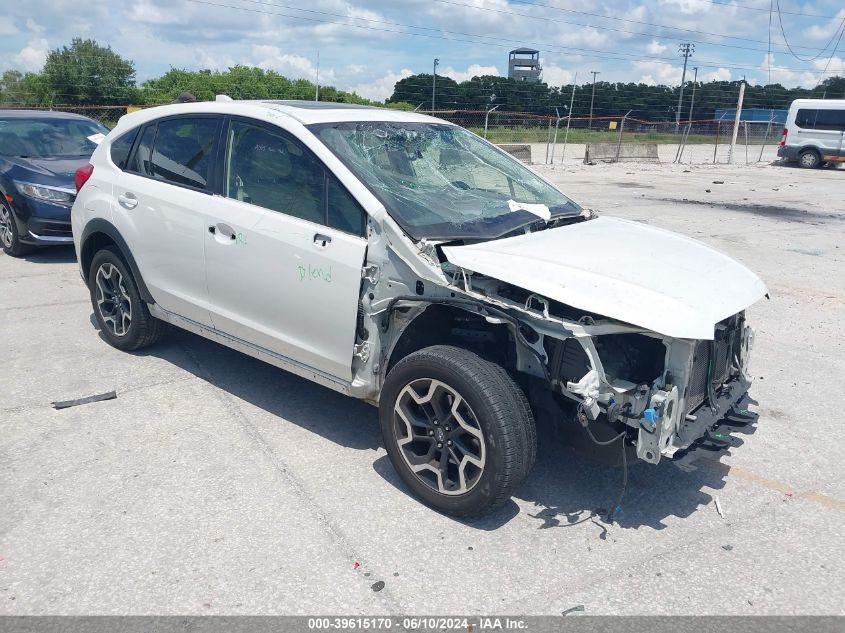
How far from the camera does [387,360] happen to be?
3.68 meters

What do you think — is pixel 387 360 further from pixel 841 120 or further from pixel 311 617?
pixel 841 120

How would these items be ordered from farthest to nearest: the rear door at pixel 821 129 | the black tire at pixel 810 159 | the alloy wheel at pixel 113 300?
1. the black tire at pixel 810 159
2. the rear door at pixel 821 129
3. the alloy wheel at pixel 113 300

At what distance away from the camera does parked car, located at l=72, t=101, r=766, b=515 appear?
3.12 metres

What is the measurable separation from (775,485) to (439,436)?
1924 mm

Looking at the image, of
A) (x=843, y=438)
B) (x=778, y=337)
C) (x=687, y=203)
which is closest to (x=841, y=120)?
(x=687, y=203)

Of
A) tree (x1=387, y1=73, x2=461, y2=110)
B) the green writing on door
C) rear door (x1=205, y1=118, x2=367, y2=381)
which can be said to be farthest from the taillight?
tree (x1=387, y1=73, x2=461, y2=110)

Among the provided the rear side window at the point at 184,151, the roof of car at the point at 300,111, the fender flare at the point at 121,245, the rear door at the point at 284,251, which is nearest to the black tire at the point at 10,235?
the fender flare at the point at 121,245

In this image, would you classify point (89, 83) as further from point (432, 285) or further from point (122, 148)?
point (432, 285)

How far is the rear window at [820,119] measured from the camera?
25.6 metres

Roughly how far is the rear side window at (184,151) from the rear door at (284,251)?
200 millimetres

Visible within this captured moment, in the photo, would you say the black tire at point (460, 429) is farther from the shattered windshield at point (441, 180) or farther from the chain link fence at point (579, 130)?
the chain link fence at point (579, 130)

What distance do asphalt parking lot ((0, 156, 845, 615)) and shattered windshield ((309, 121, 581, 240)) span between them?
1.34 m

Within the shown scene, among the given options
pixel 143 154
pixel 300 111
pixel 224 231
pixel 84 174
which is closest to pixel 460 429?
pixel 224 231

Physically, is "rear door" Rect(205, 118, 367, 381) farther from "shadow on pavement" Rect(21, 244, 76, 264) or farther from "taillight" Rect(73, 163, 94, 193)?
"shadow on pavement" Rect(21, 244, 76, 264)
